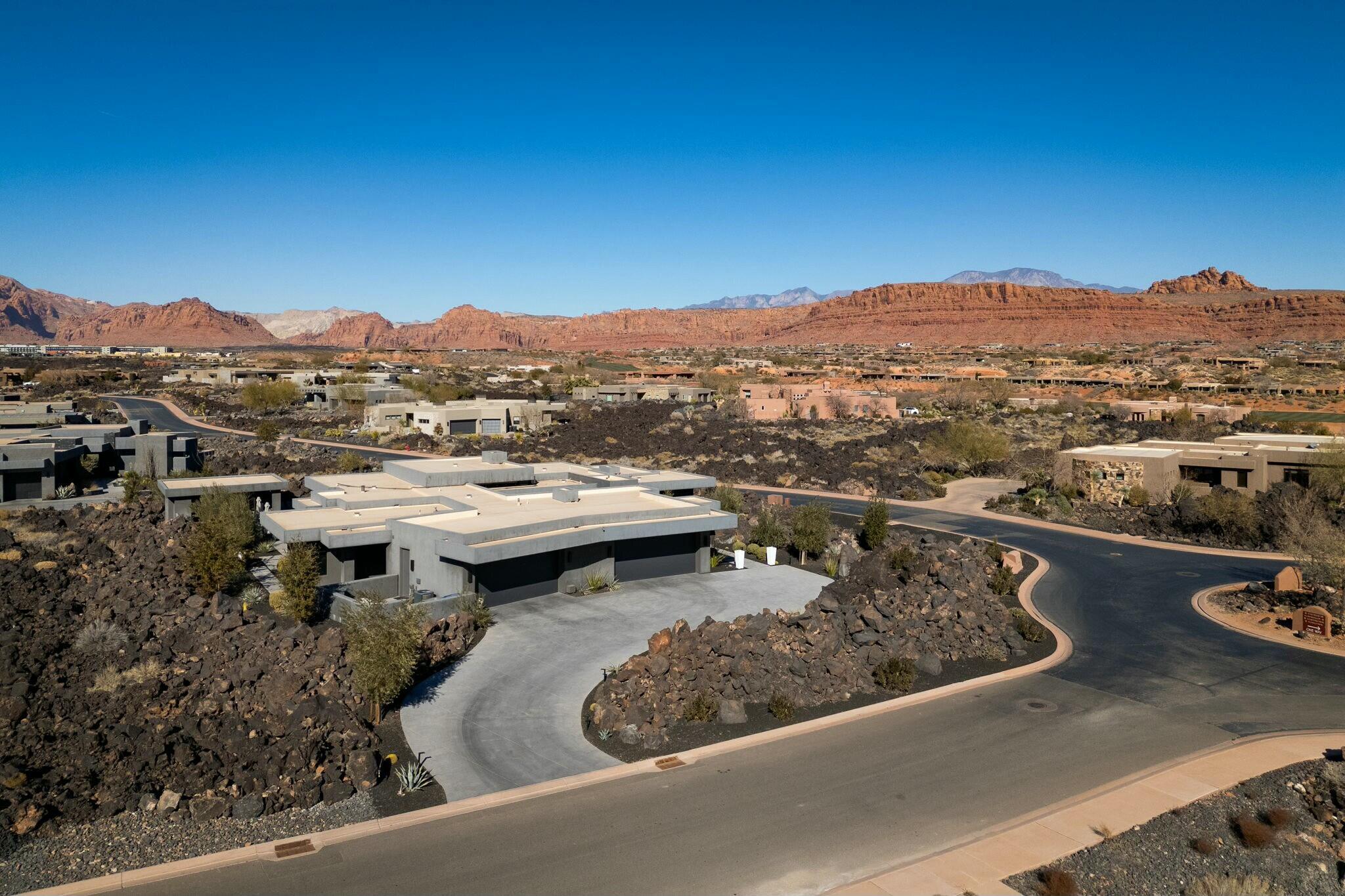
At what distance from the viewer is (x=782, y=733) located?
57.9 ft

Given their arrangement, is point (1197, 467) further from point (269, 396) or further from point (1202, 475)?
point (269, 396)

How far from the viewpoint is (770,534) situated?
112 feet

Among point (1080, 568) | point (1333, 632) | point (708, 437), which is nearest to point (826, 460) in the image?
point (708, 437)

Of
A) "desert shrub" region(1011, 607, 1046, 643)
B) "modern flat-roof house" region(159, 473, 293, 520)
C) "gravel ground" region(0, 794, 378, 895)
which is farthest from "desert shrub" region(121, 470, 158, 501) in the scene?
"desert shrub" region(1011, 607, 1046, 643)

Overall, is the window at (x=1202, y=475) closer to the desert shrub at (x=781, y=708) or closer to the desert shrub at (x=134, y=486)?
the desert shrub at (x=781, y=708)

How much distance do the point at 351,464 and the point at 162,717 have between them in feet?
114

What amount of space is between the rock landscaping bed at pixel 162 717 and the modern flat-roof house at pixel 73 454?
1145 cm

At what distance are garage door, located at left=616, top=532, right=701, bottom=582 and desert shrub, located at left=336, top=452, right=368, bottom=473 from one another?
87.6ft

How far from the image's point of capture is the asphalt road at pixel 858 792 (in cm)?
1264

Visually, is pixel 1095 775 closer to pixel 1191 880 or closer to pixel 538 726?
pixel 1191 880

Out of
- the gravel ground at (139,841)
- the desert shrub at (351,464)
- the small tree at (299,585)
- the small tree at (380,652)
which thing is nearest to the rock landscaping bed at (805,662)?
the small tree at (380,652)

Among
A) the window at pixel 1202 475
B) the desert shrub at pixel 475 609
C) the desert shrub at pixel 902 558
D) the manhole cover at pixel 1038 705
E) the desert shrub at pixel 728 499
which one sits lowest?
the manhole cover at pixel 1038 705

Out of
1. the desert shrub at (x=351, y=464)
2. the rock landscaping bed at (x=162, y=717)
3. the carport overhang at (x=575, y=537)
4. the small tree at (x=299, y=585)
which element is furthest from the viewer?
the desert shrub at (x=351, y=464)

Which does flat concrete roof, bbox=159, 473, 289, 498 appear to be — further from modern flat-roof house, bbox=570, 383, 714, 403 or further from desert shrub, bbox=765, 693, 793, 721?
modern flat-roof house, bbox=570, 383, 714, 403
